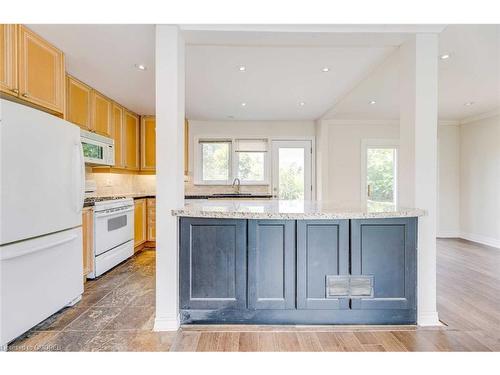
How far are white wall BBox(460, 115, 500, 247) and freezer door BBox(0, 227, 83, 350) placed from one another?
625 cm

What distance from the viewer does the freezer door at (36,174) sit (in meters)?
1.85

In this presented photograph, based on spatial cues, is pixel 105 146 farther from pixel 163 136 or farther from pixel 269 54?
pixel 269 54

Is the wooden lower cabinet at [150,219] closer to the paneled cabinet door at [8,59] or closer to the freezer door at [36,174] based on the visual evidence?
the freezer door at [36,174]

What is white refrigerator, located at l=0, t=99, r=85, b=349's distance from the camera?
1.85 meters

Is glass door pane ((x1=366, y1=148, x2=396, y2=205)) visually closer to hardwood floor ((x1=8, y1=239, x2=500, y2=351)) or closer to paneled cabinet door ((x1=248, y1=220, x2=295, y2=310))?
hardwood floor ((x1=8, y1=239, x2=500, y2=351))

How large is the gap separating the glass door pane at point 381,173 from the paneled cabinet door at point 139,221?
14.0 ft

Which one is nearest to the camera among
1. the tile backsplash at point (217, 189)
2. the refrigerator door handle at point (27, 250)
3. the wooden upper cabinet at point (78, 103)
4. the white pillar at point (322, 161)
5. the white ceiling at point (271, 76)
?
the refrigerator door handle at point (27, 250)

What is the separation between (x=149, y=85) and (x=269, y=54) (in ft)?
5.48

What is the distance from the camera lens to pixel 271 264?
7.14 ft

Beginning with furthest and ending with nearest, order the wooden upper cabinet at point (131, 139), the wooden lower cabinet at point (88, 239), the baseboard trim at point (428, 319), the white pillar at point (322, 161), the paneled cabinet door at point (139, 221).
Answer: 1. the white pillar at point (322, 161)
2. the wooden upper cabinet at point (131, 139)
3. the paneled cabinet door at point (139, 221)
4. the wooden lower cabinet at point (88, 239)
5. the baseboard trim at point (428, 319)

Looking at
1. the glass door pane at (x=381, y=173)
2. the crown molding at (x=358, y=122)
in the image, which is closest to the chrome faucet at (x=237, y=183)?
the crown molding at (x=358, y=122)

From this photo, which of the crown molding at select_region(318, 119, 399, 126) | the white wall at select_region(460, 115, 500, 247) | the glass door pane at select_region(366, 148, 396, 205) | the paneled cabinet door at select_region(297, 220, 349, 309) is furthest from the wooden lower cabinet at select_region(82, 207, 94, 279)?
the white wall at select_region(460, 115, 500, 247)
